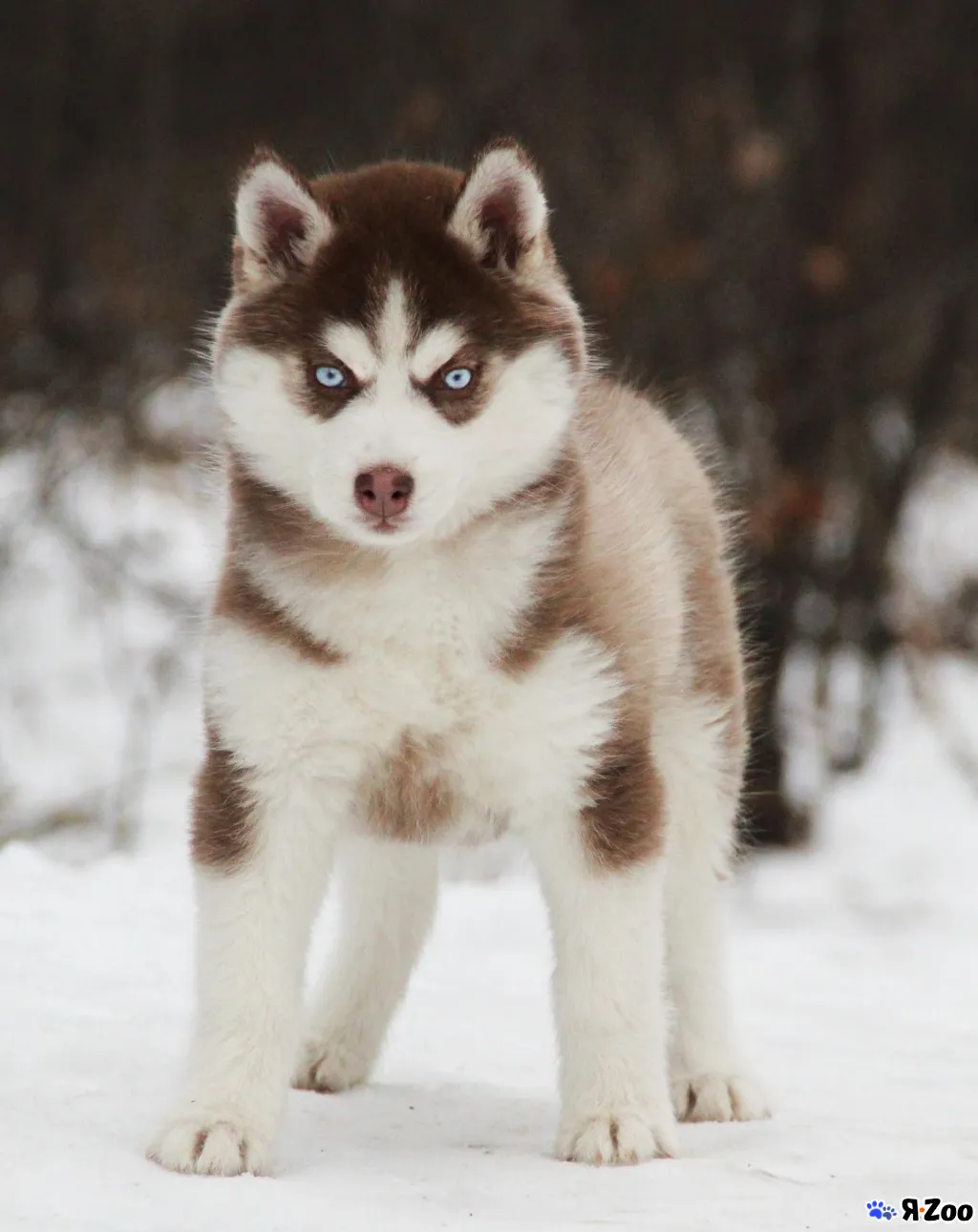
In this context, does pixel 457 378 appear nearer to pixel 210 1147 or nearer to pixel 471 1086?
pixel 210 1147

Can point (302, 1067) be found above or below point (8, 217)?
above

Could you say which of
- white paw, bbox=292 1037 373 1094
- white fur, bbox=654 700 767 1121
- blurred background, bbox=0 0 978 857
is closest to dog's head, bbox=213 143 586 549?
white fur, bbox=654 700 767 1121

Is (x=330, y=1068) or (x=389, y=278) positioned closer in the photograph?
(x=389, y=278)

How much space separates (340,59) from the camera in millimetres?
10945

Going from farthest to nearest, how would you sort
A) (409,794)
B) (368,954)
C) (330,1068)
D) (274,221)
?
(368,954), (330,1068), (274,221), (409,794)

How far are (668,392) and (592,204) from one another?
1.29 meters

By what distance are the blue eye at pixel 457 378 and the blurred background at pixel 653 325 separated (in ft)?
11.6

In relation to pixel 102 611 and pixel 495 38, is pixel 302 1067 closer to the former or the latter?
pixel 102 611

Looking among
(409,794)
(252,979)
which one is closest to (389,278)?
(409,794)

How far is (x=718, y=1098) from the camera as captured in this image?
379cm

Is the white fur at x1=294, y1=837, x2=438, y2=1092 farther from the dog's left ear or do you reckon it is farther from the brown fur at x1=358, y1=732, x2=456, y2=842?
the dog's left ear

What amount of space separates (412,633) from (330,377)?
18.6 inches

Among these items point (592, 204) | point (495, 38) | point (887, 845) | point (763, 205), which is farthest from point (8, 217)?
point (887, 845)

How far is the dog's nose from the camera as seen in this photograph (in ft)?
10.0
